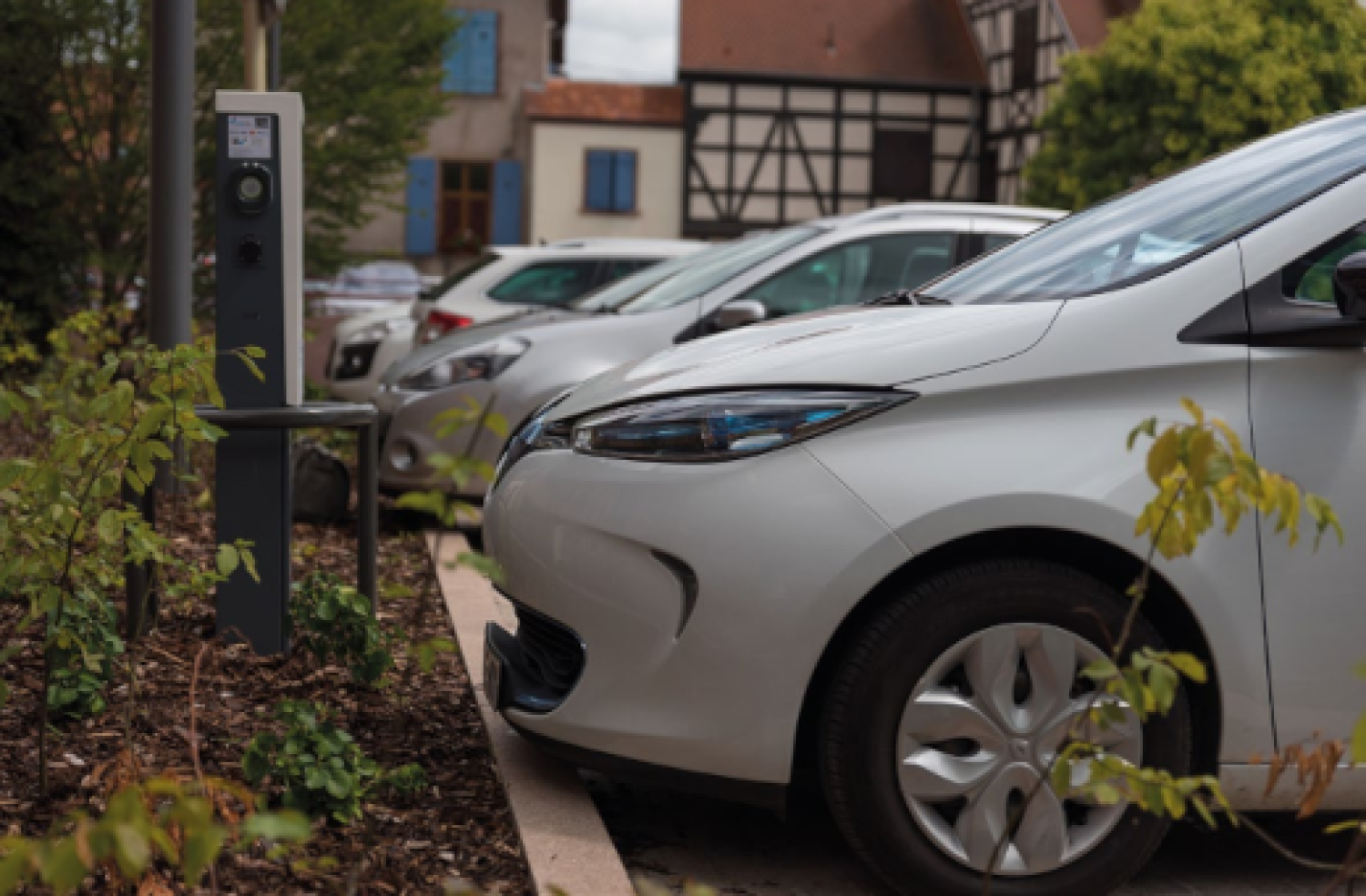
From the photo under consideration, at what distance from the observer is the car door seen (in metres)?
3.58

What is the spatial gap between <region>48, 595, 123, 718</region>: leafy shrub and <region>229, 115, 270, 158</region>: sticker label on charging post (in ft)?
4.32

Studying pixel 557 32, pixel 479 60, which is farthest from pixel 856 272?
pixel 557 32

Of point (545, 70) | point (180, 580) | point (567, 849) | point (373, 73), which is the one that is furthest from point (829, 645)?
point (545, 70)

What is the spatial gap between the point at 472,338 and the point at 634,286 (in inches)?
39.7

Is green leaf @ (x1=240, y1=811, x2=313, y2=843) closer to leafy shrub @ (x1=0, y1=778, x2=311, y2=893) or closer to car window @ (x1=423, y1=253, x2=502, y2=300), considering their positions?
leafy shrub @ (x1=0, y1=778, x2=311, y2=893)

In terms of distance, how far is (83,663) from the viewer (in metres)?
4.43

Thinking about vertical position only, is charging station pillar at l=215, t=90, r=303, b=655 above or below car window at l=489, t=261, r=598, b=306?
above

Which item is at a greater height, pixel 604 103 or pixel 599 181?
pixel 604 103

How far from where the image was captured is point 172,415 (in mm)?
4074

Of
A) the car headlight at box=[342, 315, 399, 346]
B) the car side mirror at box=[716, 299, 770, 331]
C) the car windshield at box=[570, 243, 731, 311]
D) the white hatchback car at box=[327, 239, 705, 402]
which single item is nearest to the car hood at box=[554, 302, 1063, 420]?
the car side mirror at box=[716, 299, 770, 331]

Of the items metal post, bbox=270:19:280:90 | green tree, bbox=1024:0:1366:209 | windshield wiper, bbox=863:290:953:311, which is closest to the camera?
windshield wiper, bbox=863:290:953:311

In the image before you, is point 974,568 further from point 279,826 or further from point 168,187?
point 168,187

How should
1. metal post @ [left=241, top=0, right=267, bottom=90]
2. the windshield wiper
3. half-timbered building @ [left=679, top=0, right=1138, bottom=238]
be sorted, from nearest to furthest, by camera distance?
the windshield wiper → metal post @ [left=241, top=0, right=267, bottom=90] → half-timbered building @ [left=679, top=0, right=1138, bottom=238]

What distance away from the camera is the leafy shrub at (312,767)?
3.69m
